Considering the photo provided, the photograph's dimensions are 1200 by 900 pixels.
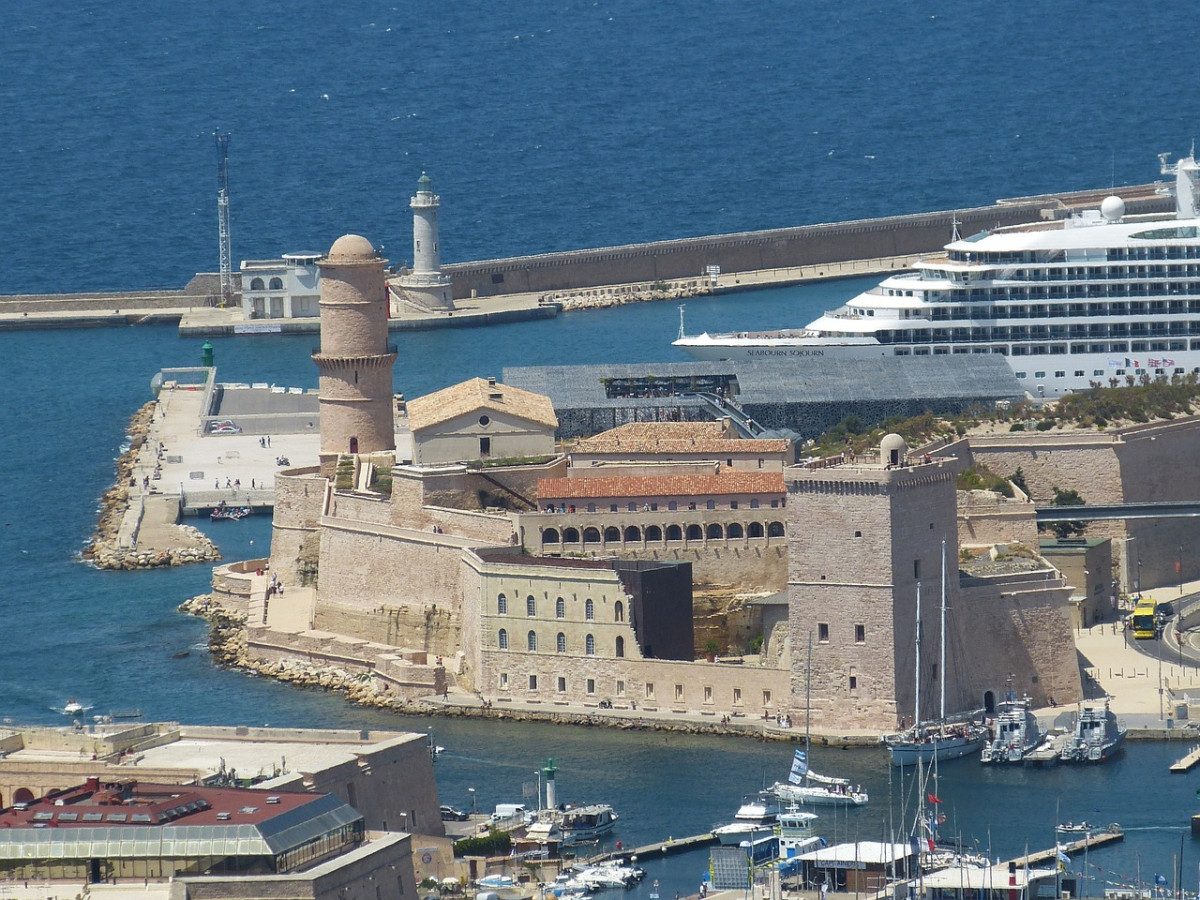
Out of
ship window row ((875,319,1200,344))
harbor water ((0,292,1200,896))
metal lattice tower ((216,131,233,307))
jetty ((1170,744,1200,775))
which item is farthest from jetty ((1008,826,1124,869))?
metal lattice tower ((216,131,233,307))

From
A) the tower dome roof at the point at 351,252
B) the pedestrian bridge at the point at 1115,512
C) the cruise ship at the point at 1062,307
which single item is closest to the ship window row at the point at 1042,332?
the cruise ship at the point at 1062,307

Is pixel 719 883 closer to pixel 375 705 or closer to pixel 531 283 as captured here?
pixel 375 705

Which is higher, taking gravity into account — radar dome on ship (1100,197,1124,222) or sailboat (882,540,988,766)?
radar dome on ship (1100,197,1124,222)

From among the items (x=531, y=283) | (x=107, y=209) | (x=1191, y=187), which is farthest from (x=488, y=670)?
(x=107, y=209)

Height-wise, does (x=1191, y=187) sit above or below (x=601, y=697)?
above

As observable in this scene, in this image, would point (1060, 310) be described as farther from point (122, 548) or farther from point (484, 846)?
point (484, 846)

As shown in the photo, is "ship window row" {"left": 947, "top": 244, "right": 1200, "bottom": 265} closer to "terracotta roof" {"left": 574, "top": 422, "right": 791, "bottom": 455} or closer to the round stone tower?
"terracotta roof" {"left": 574, "top": 422, "right": 791, "bottom": 455}

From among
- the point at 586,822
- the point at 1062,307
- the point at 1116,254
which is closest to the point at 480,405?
the point at 586,822
